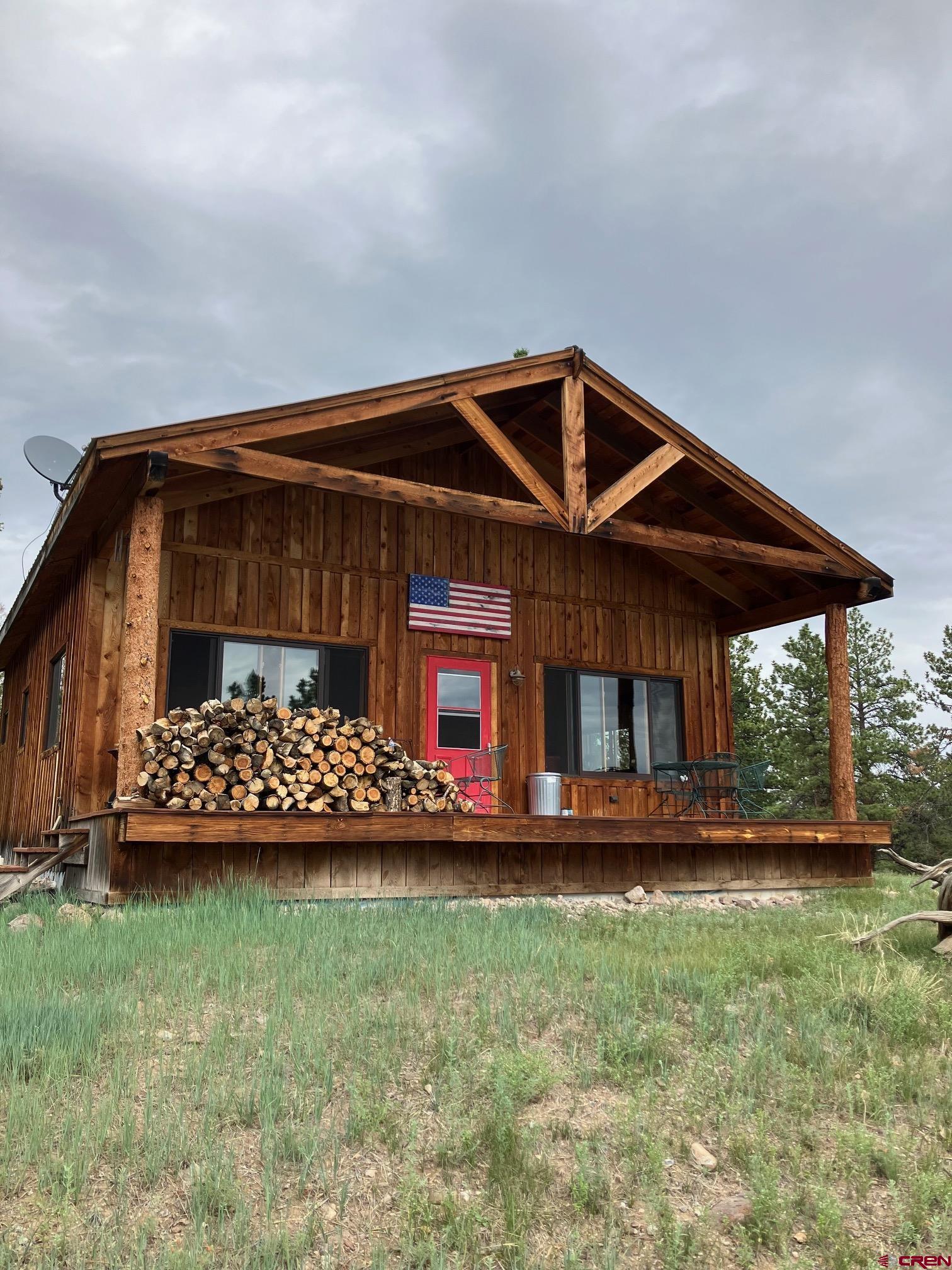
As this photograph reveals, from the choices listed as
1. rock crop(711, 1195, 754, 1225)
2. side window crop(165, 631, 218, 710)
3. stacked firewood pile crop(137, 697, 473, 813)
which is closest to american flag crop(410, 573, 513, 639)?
side window crop(165, 631, 218, 710)

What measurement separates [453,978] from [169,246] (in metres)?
57.5

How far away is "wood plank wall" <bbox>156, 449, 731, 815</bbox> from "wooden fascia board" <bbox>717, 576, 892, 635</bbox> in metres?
0.38

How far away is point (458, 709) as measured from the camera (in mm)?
11617

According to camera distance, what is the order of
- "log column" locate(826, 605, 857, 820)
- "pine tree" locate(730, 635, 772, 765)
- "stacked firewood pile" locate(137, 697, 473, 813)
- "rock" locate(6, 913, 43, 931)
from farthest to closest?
1. "pine tree" locate(730, 635, 772, 765)
2. "log column" locate(826, 605, 857, 820)
3. "stacked firewood pile" locate(137, 697, 473, 813)
4. "rock" locate(6, 913, 43, 931)

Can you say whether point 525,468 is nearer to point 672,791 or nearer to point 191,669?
point 191,669

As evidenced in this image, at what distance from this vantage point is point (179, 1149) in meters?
3.30

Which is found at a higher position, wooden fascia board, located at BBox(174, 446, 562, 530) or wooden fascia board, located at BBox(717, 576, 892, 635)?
wooden fascia board, located at BBox(174, 446, 562, 530)

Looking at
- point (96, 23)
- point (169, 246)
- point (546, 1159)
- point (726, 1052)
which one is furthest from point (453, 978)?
point (169, 246)

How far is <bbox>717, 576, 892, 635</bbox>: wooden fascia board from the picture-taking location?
11945 millimetres

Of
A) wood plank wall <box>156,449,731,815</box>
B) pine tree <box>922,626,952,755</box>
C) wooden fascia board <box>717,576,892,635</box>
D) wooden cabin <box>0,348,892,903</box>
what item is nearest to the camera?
wooden cabin <box>0,348,892,903</box>

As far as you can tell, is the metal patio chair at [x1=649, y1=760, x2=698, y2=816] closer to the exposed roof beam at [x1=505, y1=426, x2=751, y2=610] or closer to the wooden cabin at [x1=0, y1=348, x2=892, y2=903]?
the wooden cabin at [x1=0, y1=348, x2=892, y2=903]

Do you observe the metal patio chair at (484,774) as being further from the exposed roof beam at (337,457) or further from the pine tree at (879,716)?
the pine tree at (879,716)

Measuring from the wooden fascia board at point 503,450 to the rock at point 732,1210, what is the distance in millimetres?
6966

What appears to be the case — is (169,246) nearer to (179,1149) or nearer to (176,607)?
(176,607)
